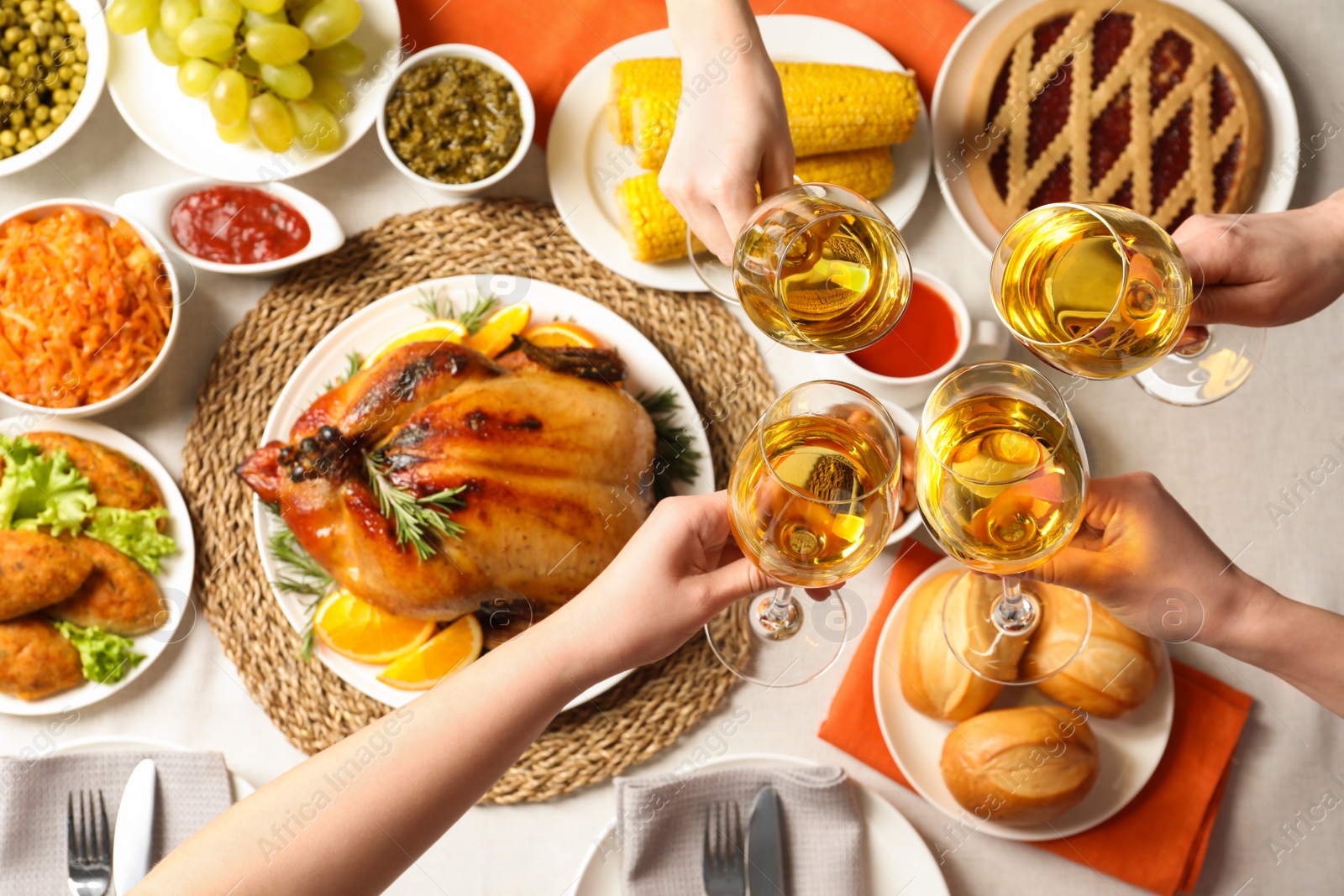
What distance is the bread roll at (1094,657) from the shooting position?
180cm

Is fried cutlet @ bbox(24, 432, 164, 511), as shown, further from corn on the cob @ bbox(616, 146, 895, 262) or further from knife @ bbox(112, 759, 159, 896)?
corn on the cob @ bbox(616, 146, 895, 262)

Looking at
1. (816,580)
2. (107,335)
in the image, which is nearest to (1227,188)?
(816,580)

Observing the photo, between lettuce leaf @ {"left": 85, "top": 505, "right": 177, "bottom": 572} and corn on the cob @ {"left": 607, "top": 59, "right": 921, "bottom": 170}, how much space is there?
124 cm

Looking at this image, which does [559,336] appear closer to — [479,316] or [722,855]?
[479,316]

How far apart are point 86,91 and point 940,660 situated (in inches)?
82.2

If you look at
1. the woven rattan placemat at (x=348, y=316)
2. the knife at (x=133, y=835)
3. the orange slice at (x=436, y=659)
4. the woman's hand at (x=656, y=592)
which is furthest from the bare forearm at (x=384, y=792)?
the knife at (x=133, y=835)

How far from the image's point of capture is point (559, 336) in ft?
6.48

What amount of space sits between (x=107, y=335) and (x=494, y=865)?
4.37 feet

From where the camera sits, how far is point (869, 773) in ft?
6.54

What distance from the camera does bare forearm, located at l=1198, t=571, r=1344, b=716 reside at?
1602 millimetres

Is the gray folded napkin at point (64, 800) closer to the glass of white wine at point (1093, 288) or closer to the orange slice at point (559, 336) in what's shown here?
the orange slice at point (559, 336)

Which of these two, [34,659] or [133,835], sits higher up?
[34,659]

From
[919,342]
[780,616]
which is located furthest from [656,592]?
[919,342]

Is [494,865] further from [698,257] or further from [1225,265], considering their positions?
[1225,265]
